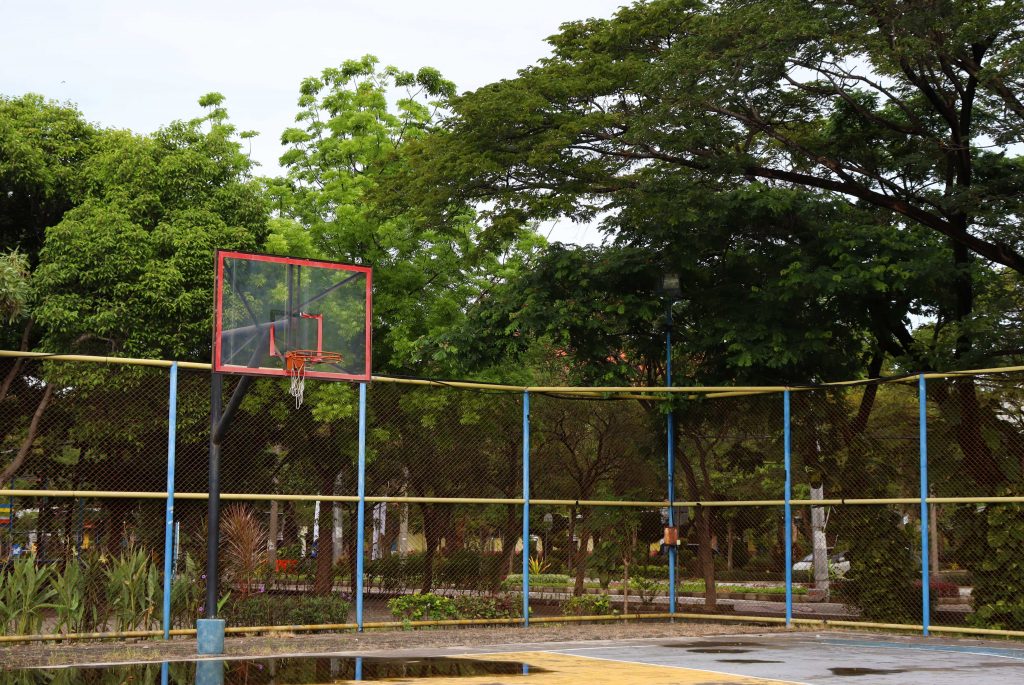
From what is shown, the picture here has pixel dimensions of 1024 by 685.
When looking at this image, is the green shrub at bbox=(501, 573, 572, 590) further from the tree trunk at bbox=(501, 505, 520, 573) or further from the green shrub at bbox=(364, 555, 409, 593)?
the green shrub at bbox=(364, 555, 409, 593)

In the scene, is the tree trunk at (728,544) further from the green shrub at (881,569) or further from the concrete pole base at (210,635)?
the concrete pole base at (210,635)

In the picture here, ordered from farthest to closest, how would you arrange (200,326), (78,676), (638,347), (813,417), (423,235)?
(423,235), (200,326), (638,347), (813,417), (78,676)

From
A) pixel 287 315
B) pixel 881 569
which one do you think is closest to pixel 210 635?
pixel 287 315

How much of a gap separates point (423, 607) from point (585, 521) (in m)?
3.89

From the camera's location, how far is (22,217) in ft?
100

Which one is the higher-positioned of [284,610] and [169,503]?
[169,503]

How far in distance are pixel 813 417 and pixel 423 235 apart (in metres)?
13.2

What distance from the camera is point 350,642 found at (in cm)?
1490

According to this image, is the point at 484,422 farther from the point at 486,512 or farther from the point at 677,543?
the point at 677,543

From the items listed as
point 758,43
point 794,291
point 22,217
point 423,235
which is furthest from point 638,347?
point 22,217

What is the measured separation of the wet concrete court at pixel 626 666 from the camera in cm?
1104

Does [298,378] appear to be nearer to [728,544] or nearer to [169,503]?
[169,503]

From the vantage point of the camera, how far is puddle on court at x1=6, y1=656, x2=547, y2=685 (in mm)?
11016

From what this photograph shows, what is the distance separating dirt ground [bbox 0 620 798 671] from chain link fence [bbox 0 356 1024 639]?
408mm
